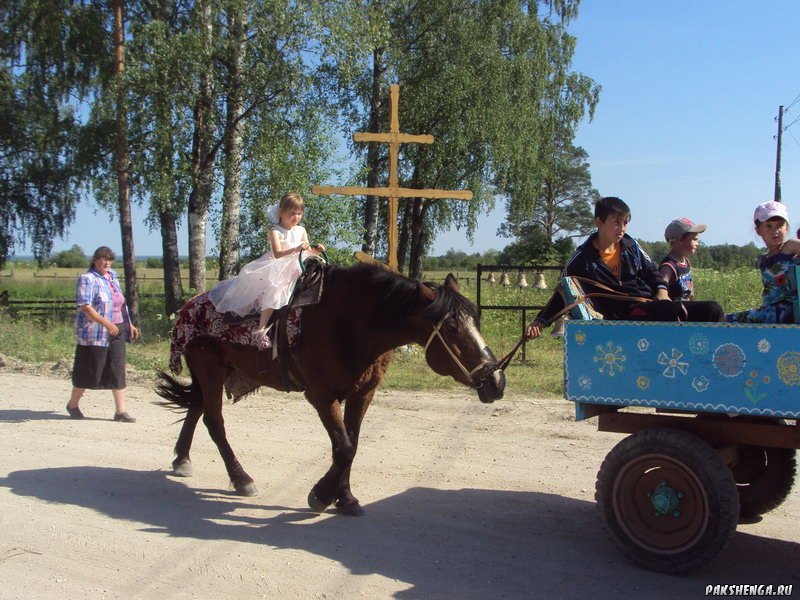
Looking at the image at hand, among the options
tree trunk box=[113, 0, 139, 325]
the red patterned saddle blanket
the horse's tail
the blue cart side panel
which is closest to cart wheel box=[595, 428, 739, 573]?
the blue cart side panel

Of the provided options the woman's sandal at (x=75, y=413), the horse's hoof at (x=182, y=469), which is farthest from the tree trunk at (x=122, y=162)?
the horse's hoof at (x=182, y=469)

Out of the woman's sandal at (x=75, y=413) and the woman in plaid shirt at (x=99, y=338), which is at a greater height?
the woman in plaid shirt at (x=99, y=338)

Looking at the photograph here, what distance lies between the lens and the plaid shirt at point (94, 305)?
27.2ft

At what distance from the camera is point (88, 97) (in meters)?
20.9

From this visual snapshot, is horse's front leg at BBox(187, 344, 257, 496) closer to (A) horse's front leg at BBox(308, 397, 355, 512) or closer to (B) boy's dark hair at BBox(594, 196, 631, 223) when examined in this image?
(A) horse's front leg at BBox(308, 397, 355, 512)

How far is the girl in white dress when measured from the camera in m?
5.76

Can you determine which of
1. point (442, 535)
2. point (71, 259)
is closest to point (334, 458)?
point (442, 535)

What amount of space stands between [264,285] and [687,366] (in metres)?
3.23

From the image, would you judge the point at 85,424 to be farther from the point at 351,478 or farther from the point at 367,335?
the point at 367,335

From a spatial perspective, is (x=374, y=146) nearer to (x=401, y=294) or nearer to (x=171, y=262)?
(x=171, y=262)

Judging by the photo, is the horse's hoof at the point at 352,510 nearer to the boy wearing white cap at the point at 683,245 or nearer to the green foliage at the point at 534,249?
the boy wearing white cap at the point at 683,245

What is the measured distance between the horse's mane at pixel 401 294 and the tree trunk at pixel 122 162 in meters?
12.4

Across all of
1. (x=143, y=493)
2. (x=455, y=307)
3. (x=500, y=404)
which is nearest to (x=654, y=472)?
Result: (x=455, y=307)

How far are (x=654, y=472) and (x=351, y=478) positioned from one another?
2747mm
